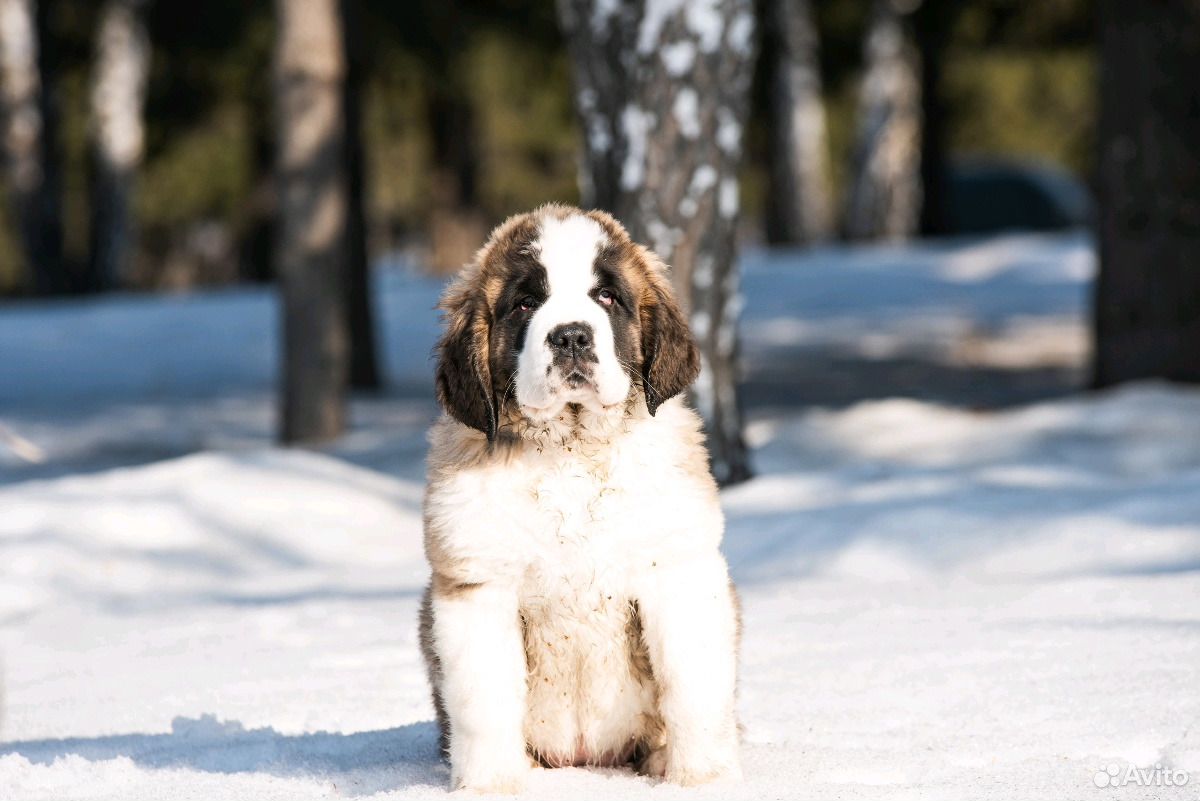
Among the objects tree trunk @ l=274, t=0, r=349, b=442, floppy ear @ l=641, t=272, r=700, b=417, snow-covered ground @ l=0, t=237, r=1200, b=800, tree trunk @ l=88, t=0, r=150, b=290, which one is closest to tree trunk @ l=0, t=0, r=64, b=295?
tree trunk @ l=88, t=0, r=150, b=290

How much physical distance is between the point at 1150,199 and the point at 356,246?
22.4 ft

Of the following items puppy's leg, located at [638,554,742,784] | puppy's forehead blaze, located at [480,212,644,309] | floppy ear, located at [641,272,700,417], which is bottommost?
puppy's leg, located at [638,554,742,784]

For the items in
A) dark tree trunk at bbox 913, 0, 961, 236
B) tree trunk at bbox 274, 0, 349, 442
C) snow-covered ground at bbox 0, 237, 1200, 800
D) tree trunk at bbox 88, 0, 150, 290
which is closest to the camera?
snow-covered ground at bbox 0, 237, 1200, 800

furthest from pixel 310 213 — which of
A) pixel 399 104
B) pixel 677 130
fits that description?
pixel 399 104

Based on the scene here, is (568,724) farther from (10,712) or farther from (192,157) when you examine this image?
(192,157)

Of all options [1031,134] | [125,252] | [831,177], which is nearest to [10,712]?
[125,252]

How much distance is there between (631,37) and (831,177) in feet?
107

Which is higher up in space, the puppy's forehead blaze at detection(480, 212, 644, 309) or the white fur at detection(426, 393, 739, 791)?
the puppy's forehead blaze at detection(480, 212, 644, 309)

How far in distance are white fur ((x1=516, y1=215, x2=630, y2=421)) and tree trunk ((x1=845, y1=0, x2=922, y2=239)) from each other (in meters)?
21.4

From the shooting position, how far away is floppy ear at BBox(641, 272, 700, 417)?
3.73 metres

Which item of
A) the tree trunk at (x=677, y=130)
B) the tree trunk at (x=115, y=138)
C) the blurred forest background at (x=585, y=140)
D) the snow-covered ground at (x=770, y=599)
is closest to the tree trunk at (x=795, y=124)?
the blurred forest background at (x=585, y=140)

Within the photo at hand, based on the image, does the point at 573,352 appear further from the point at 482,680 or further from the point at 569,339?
the point at 482,680

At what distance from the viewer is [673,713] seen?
139 inches

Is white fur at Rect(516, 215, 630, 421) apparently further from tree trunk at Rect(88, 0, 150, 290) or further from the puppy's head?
tree trunk at Rect(88, 0, 150, 290)
